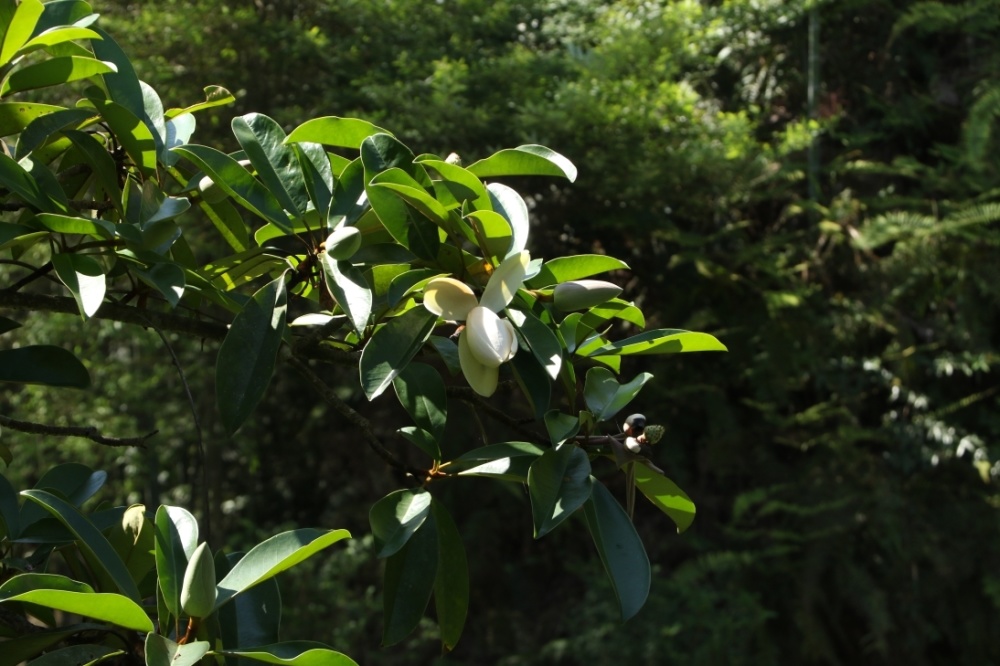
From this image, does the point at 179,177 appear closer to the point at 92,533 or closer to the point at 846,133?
the point at 92,533

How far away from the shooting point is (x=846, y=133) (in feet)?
10.1

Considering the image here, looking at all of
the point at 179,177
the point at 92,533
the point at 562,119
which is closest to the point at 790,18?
the point at 562,119

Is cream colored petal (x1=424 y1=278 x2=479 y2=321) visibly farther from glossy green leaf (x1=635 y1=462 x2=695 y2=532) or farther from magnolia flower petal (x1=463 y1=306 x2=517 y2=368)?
glossy green leaf (x1=635 y1=462 x2=695 y2=532)

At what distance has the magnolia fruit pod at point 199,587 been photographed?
0.52 metres

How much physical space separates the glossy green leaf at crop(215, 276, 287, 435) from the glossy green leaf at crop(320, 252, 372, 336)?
4 cm

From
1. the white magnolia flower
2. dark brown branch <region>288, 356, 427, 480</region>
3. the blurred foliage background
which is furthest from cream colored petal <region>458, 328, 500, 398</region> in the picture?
the blurred foliage background

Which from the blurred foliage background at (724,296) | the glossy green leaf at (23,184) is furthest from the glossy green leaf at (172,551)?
the blurred foliage background at (724,296)

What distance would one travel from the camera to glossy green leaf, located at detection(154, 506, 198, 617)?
21.4 inches

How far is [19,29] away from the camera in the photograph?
63 centimetres

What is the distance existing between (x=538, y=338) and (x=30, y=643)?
0.32 meters

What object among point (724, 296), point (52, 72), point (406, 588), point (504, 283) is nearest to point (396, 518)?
point (406, 588)

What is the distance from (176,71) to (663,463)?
168cm

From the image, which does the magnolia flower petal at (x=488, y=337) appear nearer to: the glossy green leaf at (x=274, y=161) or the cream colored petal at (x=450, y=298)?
the cream colored petal at (x=450, y=298)

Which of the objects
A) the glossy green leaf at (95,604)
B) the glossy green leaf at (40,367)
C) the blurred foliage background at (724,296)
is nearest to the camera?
the glossy green leaf at (95,604)
